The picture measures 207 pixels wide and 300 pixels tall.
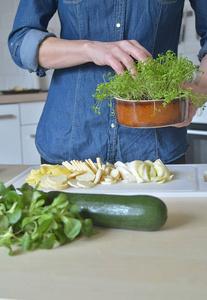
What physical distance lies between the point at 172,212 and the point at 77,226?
0.94 ft

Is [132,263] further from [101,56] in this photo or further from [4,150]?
[4,150]

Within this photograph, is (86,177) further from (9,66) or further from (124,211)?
(9,66)

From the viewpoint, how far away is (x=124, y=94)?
118cm

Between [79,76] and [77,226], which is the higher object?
[79,76]

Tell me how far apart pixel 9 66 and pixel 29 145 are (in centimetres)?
85

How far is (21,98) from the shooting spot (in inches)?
128

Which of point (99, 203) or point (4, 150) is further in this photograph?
point (4, 150)

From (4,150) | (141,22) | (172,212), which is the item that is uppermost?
(141,22)

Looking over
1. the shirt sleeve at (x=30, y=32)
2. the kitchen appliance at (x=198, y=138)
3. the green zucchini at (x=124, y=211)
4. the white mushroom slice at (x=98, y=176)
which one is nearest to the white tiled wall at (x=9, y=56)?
the kitchen appliance at (x=198, y=138)

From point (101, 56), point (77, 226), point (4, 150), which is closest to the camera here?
point (77, 226)

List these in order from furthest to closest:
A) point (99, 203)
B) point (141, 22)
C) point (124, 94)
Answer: point (141, 22), point (124, 94), point (99, 203)

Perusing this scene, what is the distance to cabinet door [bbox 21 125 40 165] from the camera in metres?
3.30

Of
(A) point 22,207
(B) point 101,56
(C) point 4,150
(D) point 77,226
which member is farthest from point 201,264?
(C) point 4,150

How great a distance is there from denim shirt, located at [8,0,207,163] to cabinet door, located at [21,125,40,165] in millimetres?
1733
